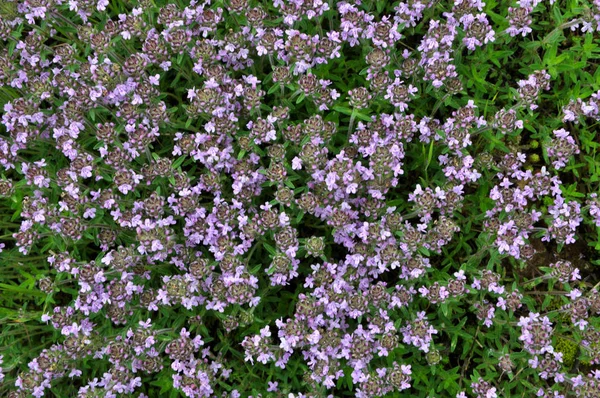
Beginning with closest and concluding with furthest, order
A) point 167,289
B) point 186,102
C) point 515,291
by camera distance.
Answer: point 167,289
point 515,291
point 186,102

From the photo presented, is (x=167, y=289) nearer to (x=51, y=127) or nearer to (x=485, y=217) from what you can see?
(x=51, y=127)

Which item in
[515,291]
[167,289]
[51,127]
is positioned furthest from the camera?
[51,127]

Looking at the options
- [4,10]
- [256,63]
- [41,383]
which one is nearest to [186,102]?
[256,63]

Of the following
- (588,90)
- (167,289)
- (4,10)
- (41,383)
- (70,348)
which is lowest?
(41,383)

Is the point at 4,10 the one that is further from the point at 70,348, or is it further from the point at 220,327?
the point at 220,327

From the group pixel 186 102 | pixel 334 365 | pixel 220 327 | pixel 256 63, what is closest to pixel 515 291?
pixel 334 365

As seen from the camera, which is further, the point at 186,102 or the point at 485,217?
the point at 186,102

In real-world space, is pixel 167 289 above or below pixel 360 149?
below
